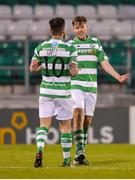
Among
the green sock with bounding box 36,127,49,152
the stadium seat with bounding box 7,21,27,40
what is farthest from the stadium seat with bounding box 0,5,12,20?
the green sock with bounding box 36,127,49,152

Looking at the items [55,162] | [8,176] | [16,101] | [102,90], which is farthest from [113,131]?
[8,176]

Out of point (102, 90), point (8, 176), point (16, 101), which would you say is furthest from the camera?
point (102, 90)

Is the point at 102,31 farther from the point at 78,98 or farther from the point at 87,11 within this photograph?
the point at 78,98

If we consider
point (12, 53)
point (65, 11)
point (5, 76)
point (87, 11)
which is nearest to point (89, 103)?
point (5, 76)

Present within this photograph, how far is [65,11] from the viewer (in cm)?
2394

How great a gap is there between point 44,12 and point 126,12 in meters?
2.62

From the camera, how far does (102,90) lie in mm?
21078

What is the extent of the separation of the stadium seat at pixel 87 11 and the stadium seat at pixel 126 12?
2.75ft

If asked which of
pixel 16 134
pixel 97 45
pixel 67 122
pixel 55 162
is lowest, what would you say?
pixel 16 134

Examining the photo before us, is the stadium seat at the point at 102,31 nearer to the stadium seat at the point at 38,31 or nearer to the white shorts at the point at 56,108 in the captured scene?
the stadium seat at the point at 38,31

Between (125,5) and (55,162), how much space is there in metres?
15.8

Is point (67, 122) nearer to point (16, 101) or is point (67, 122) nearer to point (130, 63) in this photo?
point (16, 101)

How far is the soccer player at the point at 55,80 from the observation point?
829cm

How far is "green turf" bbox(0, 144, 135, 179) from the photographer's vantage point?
7625mm
